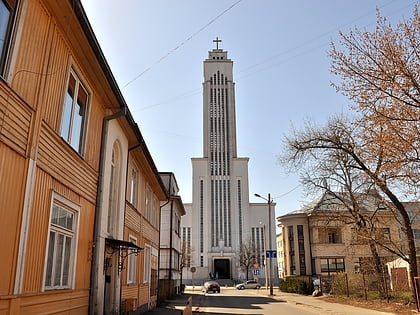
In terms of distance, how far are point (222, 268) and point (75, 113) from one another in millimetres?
82105

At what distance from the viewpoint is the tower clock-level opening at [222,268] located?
84438mm

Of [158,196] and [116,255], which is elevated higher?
[158,196]

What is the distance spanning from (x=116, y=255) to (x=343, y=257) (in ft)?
154

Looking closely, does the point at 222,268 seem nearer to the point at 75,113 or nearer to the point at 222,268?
the point at 222,268

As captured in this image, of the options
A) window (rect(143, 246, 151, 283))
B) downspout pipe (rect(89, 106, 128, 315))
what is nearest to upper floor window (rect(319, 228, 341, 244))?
window (rect(143, 246, 151, 283))

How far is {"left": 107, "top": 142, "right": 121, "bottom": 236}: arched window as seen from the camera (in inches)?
452

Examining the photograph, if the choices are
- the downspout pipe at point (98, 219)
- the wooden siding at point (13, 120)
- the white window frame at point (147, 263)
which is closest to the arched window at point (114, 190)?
the downspout pipe at point (98, 219)

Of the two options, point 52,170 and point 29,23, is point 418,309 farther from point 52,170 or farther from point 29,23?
point 29,23

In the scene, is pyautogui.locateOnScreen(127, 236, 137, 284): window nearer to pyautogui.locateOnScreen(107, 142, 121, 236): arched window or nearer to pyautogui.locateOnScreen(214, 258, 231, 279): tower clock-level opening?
pyautogui.locateOnScreen(107, 142, 121, 236): arched window

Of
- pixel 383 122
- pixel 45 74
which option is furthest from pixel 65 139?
pixel 383 122

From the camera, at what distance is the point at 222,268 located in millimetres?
86188

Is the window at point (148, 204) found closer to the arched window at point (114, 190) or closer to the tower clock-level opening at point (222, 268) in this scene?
the arched window at point (114, 190)

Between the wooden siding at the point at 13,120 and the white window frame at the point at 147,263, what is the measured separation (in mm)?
12226

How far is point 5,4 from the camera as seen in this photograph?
545 centimetres
